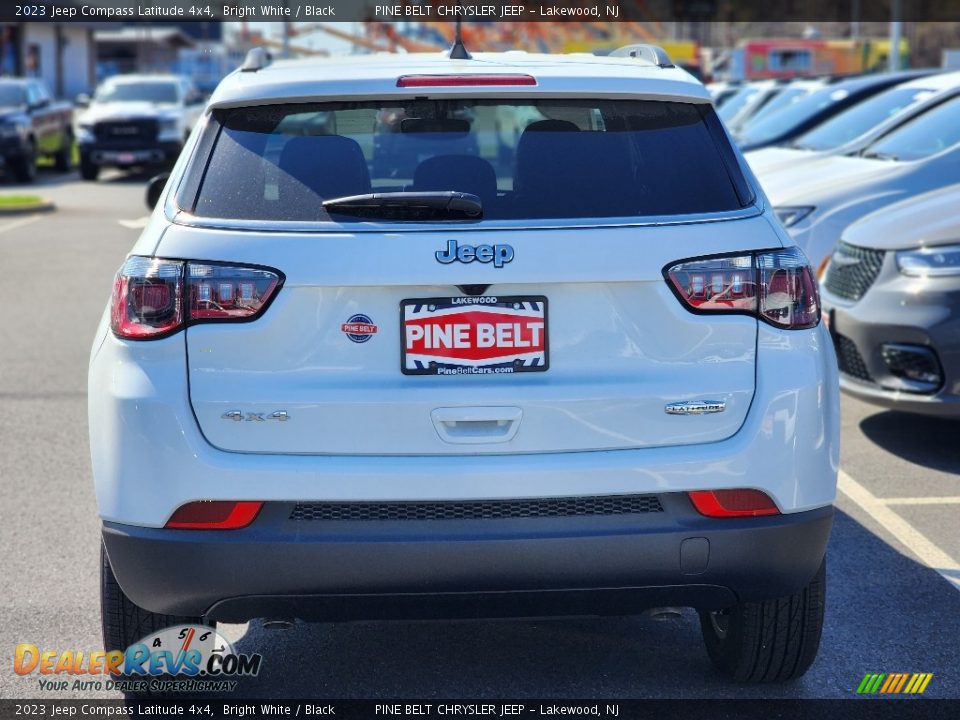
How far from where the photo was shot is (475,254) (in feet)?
10.2

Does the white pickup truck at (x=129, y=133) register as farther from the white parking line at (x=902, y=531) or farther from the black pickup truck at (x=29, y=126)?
the white parking line at (x=902, y=531)

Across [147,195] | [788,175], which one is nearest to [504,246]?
[147,195]

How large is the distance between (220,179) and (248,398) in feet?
1.92

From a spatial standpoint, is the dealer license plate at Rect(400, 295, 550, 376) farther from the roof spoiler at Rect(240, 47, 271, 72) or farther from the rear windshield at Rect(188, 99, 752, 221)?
the roof spoiler at Rect(240, 47, 271, 72)

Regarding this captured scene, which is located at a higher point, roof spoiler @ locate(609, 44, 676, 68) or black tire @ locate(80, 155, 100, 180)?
roof spoiler @ locate(609, 44, 676, 68)

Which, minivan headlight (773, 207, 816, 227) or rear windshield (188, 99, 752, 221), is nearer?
rear windshield (188, 99, 752, 221)

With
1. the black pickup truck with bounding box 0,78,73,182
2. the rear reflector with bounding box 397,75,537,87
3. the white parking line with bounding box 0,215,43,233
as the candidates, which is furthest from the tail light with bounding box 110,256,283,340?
the black pickup truck with bounding box 0,78,73,182

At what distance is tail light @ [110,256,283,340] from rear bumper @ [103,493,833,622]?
47cm

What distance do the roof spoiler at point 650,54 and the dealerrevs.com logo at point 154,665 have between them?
6.98 ft

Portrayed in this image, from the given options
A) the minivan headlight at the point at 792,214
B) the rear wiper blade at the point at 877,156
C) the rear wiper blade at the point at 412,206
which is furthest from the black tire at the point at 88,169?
the rear wiper blade at the point at 412,206

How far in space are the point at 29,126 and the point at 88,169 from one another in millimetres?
1872

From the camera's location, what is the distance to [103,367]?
3.29 metres

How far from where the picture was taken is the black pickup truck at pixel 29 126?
78.0 ft

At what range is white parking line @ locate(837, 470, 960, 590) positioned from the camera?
15.7 feet
